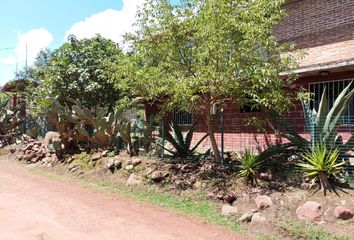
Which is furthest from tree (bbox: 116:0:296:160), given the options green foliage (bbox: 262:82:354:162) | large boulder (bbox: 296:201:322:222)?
large boulder (bbox: 296:201:322:222)

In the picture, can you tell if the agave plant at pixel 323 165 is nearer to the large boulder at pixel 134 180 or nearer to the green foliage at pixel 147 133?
Result: the large boulder at pixel 134 180

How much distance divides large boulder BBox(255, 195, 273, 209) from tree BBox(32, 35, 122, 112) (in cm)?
835

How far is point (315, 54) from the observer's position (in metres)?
11.8

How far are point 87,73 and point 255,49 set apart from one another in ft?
25.6

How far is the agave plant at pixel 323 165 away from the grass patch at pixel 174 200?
1858 millimetres

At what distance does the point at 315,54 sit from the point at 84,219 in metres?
8.96

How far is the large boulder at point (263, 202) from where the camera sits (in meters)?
6.75

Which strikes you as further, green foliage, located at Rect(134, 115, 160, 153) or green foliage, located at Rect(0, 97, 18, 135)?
green foliage, located at Rect(0, 97, 18, 135)

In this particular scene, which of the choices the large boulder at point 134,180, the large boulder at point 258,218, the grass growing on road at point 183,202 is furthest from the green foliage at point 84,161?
the large boulder at point 258,218

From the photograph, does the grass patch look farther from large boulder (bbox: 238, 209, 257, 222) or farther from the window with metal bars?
the window with metal bars

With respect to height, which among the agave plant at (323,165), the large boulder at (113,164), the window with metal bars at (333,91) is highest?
the window with metal bars at (333,91)

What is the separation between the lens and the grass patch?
6523 millimetres

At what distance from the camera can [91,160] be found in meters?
11.5

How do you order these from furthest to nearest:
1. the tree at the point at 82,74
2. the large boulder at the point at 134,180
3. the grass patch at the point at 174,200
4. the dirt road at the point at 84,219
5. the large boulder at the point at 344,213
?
the tree at the point at 82,74 → the large boulder at the point at 134,180 → the grass patch at the point at 174,200 → the large boulder at the point at 344,213 → the dirt road at the point at 84,219
